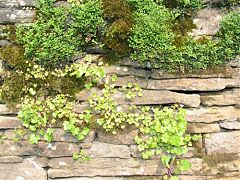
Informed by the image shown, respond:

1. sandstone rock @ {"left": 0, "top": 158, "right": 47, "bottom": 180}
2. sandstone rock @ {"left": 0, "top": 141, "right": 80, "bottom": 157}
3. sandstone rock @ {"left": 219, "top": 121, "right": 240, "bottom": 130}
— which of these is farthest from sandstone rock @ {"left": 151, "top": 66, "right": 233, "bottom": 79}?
sandstone rock @ {"left": 0, "top": 158, "right": 47, "bottom": 180}

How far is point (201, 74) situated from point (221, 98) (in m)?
0.25

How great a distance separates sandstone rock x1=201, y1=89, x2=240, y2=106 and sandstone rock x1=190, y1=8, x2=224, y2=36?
480 millimetres

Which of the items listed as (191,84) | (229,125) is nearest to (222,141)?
(229,125)

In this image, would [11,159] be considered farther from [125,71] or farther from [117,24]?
[117,24]

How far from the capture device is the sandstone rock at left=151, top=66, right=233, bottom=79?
3.21 metres

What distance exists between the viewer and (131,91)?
3.21 m

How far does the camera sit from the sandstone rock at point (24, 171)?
3293 mm

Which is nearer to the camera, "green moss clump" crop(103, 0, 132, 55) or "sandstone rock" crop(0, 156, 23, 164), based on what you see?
"green moss clump" crop(103, 0, 132, 55)

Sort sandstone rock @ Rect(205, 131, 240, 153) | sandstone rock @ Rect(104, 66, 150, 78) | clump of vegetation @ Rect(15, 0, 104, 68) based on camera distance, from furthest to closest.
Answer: sandstone rock @ Rect(205, 131, 240, 153) → sandstone rock @ Rect(104, 66, 150, 78) → clump of vegetation @ Rect(15, 0, 104, 68)

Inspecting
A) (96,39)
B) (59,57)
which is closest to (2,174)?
(59,57)

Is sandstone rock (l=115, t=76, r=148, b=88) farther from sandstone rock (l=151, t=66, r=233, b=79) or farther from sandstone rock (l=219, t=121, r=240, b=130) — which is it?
sandstone rock (l=219, t=121, r=240, b=130)

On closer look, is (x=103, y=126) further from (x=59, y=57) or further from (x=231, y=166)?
(x=231, y=166)

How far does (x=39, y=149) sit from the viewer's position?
3.27 m

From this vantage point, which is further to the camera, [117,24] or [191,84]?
[191,84]
